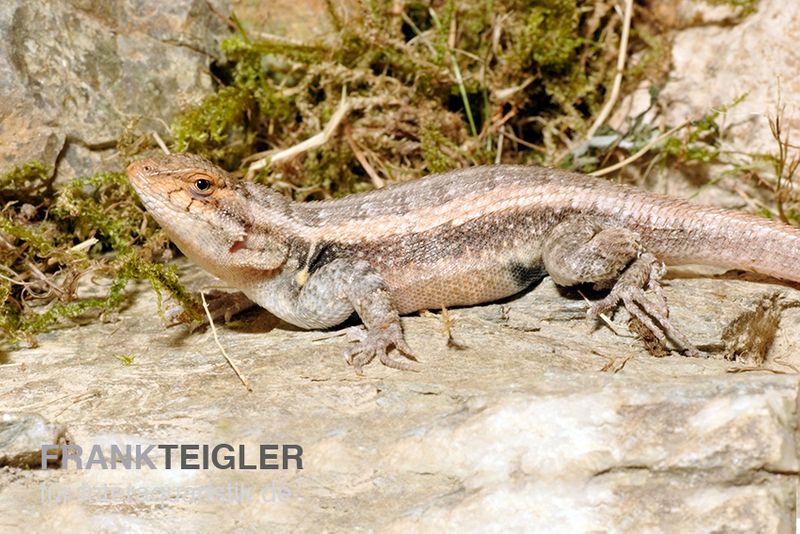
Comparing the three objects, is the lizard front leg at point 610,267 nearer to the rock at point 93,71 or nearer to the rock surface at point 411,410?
the rock surface at point 411,410

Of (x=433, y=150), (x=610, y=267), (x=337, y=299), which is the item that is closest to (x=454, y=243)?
(x=337, y=299)

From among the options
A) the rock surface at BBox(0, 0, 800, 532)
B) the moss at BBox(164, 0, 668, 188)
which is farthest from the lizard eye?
the moss at BBox(164, 0, 668, 188)

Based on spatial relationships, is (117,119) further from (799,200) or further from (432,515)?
(799,200)

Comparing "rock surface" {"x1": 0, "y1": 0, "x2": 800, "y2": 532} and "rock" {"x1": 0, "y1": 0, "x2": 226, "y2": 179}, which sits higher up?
"rock" {"x1": 0, "y1": 0, "x2": 226, "y2": 179}

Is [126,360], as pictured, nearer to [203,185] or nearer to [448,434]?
[203,185]

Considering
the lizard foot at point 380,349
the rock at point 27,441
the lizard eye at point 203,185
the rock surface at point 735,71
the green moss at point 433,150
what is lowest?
the rock at point 27,441

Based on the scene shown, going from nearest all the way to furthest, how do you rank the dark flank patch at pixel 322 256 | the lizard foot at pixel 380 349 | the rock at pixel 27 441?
the rock at pixel 27 441
the lizard foot at pixel 380 349
the dark flank patch at pixel 322 256

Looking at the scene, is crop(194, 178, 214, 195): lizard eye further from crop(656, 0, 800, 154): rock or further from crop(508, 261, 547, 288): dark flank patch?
crop(656, 0, 800, 154): rock

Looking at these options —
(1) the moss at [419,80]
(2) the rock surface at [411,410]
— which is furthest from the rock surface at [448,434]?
(1) the moss at [419,80]
